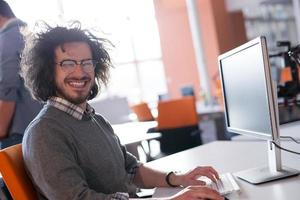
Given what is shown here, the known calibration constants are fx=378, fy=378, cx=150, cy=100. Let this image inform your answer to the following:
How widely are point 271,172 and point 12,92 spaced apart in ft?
4.54

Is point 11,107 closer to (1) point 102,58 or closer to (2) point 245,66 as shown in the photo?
(1) point 102,58

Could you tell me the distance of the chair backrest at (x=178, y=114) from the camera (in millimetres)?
3693

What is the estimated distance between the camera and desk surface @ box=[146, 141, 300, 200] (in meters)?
1.21

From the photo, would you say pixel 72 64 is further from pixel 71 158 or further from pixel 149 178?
pixel 149 178

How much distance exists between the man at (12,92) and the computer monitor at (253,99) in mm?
1094

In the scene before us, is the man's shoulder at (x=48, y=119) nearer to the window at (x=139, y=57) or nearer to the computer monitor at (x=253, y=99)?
the computer monitor at (x=253, y=99)

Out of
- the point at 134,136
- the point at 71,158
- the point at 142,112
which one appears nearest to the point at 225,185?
the point at 71,158

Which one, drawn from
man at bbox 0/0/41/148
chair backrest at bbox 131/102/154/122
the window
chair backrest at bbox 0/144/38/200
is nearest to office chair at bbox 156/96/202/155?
chair backrest at bbox 131/102/154/122

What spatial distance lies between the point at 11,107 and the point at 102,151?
2.97 ft

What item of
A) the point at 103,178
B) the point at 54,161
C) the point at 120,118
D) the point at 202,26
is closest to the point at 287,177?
the point at 103,178

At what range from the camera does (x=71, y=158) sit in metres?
1.20

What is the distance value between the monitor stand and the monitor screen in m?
0.11

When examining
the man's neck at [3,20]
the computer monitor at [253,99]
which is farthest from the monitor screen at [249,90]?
the man's neck at [3,20]

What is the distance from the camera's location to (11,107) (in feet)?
6.70
